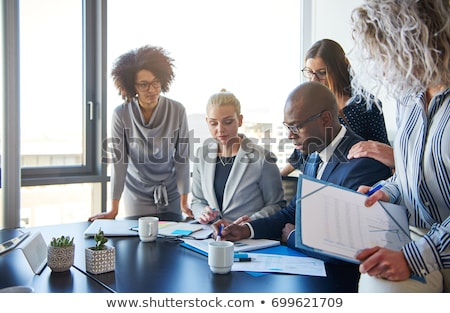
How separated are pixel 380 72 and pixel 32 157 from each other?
267 cm

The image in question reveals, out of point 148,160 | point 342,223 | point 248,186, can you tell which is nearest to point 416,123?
point 342,223

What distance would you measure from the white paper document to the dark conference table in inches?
1.0

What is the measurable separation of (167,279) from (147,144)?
54.3 inches

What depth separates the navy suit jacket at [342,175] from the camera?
1553mm

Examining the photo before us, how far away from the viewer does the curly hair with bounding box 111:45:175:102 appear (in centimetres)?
256

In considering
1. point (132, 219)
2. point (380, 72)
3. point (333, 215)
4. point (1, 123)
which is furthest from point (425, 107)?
point (1, 123)

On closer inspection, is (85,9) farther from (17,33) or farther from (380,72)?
(380,72)

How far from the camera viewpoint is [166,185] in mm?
2523

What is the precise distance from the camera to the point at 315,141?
170cm

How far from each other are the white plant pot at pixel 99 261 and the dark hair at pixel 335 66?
4.89 ft

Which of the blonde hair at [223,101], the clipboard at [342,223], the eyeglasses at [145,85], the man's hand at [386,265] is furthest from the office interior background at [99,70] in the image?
the man's hand at [386,265]

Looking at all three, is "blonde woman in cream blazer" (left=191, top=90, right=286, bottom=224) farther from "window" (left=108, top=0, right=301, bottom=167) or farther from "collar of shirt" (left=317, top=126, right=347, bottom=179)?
"window" (left=108, top=0, right=301, bottom=167)

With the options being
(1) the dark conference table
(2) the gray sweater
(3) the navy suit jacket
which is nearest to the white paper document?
(1) the dark conference table

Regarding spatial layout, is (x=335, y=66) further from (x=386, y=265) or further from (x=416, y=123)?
(x=386, y=265)
